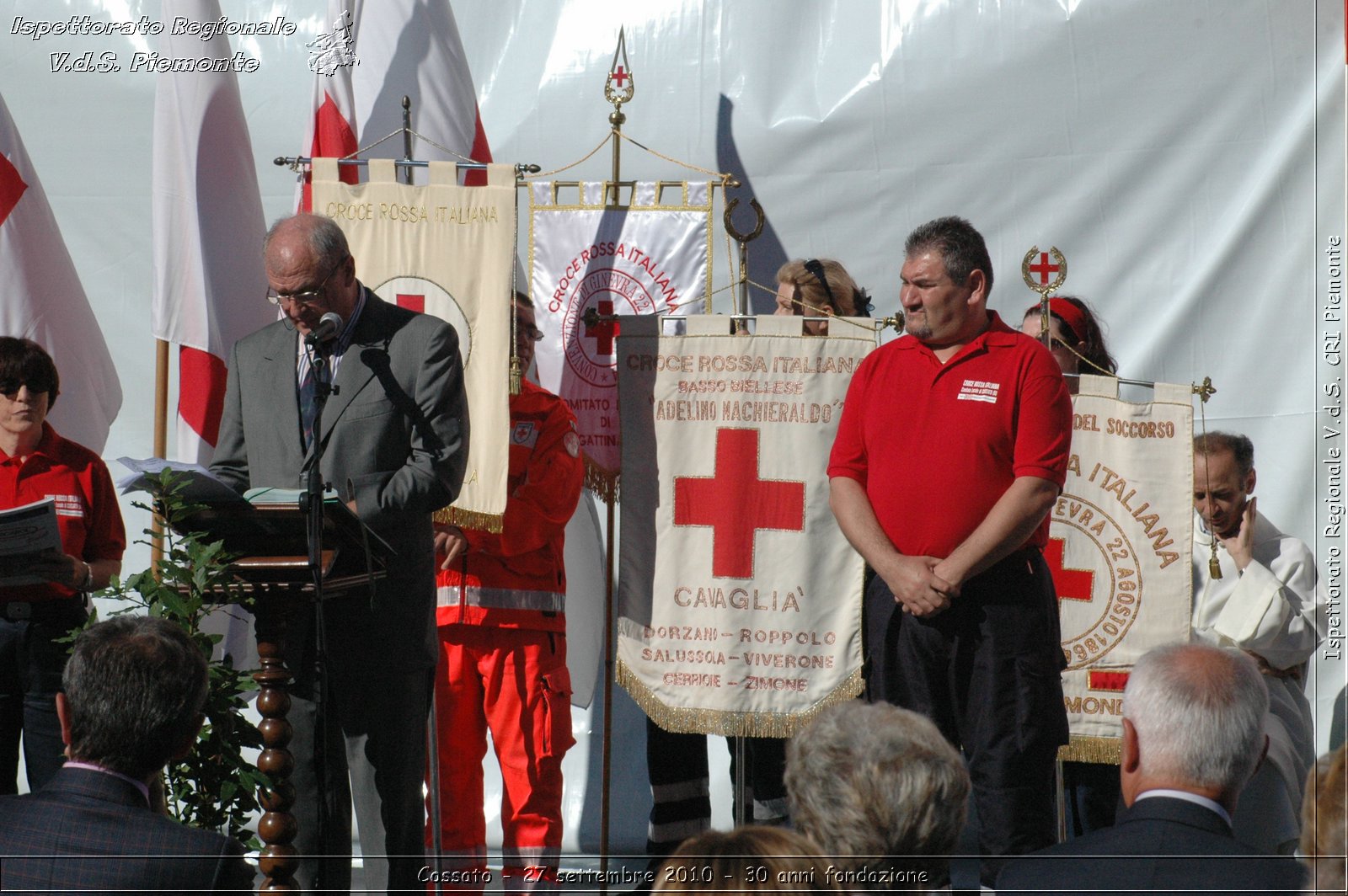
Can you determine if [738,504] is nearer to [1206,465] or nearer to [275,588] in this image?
[1206,465]

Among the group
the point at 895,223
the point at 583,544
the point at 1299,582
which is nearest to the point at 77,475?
the point at 583,544

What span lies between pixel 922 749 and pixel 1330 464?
3.06 m

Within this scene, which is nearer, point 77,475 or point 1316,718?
point 77,475

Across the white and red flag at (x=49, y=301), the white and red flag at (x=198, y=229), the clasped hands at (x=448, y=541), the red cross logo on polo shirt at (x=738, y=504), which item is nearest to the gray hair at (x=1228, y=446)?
the red cross logo on polo shirt at (x=738, y=504)

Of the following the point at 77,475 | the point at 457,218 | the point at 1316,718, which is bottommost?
the point at 1316,718

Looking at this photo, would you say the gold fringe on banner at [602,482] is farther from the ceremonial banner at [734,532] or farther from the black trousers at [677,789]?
the black trousers at [677,789]

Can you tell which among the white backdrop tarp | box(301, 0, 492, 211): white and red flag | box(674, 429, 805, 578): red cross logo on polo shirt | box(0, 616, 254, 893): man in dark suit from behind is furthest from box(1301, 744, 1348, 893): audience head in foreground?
box(301, 0, 492, 211): white and red flag

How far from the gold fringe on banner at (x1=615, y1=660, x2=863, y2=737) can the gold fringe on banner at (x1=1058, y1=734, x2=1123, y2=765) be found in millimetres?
691

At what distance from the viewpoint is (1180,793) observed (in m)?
2.05

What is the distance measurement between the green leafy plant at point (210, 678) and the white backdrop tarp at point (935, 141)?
2.12 m

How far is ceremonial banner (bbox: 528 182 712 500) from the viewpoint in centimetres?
450

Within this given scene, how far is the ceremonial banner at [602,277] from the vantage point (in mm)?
4496

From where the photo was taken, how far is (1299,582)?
4160 mm

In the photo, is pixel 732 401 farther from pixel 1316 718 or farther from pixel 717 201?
pixel 1316 718
